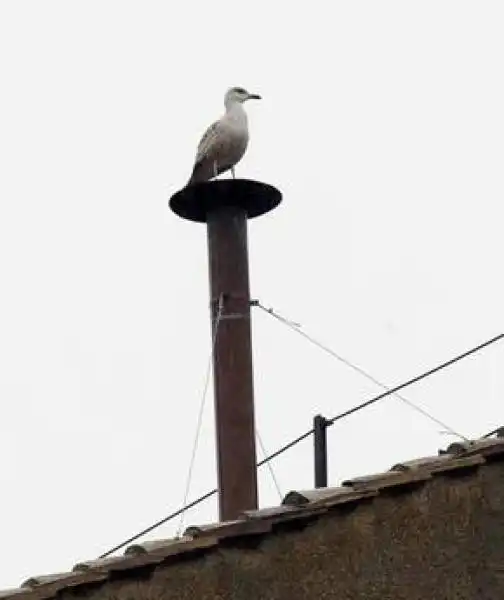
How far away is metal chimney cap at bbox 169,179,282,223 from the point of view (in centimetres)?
1107

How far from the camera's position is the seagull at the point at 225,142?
11.6 m

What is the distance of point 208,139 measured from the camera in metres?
11.7

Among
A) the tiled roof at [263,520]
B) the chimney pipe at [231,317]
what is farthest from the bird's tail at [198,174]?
the tiled roof at [263,520]

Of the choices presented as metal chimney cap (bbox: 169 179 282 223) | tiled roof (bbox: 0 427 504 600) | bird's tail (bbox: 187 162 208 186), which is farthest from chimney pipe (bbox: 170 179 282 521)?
tiled roof (bbox: 0 427 504 600)

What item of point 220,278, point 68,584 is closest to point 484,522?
point 68,584

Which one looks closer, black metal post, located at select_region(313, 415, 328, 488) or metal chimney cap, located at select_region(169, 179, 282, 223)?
black metal post, located at select_region(313, 415, 328, 488)

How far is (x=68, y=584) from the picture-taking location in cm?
568

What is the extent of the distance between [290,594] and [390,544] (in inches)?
21.0

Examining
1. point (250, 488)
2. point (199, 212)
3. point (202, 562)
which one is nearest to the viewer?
point (202, 562)

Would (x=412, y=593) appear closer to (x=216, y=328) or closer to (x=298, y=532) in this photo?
(x=298, y=532)

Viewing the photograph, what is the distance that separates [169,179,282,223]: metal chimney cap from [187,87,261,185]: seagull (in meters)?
0.31

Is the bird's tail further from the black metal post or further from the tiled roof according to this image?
the tiled roof

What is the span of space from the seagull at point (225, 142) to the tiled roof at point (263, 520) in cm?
601

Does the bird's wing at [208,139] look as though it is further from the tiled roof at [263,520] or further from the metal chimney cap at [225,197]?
the tiled roof at [263,520]
